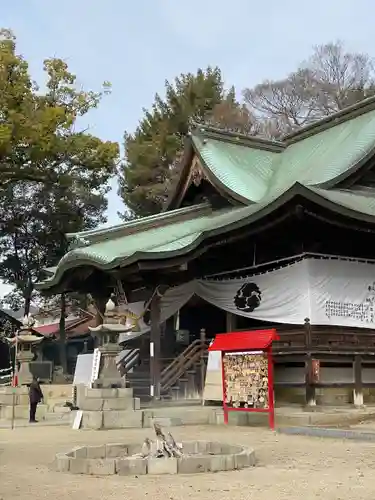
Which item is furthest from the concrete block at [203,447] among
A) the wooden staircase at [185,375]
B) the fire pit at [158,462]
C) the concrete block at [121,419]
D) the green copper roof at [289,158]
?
the green copper roof at [289,158]

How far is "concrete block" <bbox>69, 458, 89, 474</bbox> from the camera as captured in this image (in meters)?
8.19

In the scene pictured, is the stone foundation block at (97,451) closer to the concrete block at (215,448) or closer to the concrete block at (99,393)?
the concrete block at (215,448)

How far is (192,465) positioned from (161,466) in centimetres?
37

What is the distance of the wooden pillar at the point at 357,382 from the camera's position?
16312 mm

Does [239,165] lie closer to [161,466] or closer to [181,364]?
[181,364]

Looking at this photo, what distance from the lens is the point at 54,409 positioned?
2022 centimetres

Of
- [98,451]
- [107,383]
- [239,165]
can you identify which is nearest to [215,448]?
[98,451]

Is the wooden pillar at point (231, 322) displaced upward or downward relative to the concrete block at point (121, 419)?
upward

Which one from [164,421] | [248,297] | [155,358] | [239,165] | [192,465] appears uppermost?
[239,165]

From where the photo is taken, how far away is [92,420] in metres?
14.6

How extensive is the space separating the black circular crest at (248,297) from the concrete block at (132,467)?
970 cm

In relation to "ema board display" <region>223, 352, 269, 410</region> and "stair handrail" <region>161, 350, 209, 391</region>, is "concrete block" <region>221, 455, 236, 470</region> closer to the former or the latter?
"ema board display" <region>223, 352, 269, 410</region>

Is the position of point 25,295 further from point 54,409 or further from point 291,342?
point 291,342

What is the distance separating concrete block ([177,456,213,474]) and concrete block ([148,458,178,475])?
8cm
